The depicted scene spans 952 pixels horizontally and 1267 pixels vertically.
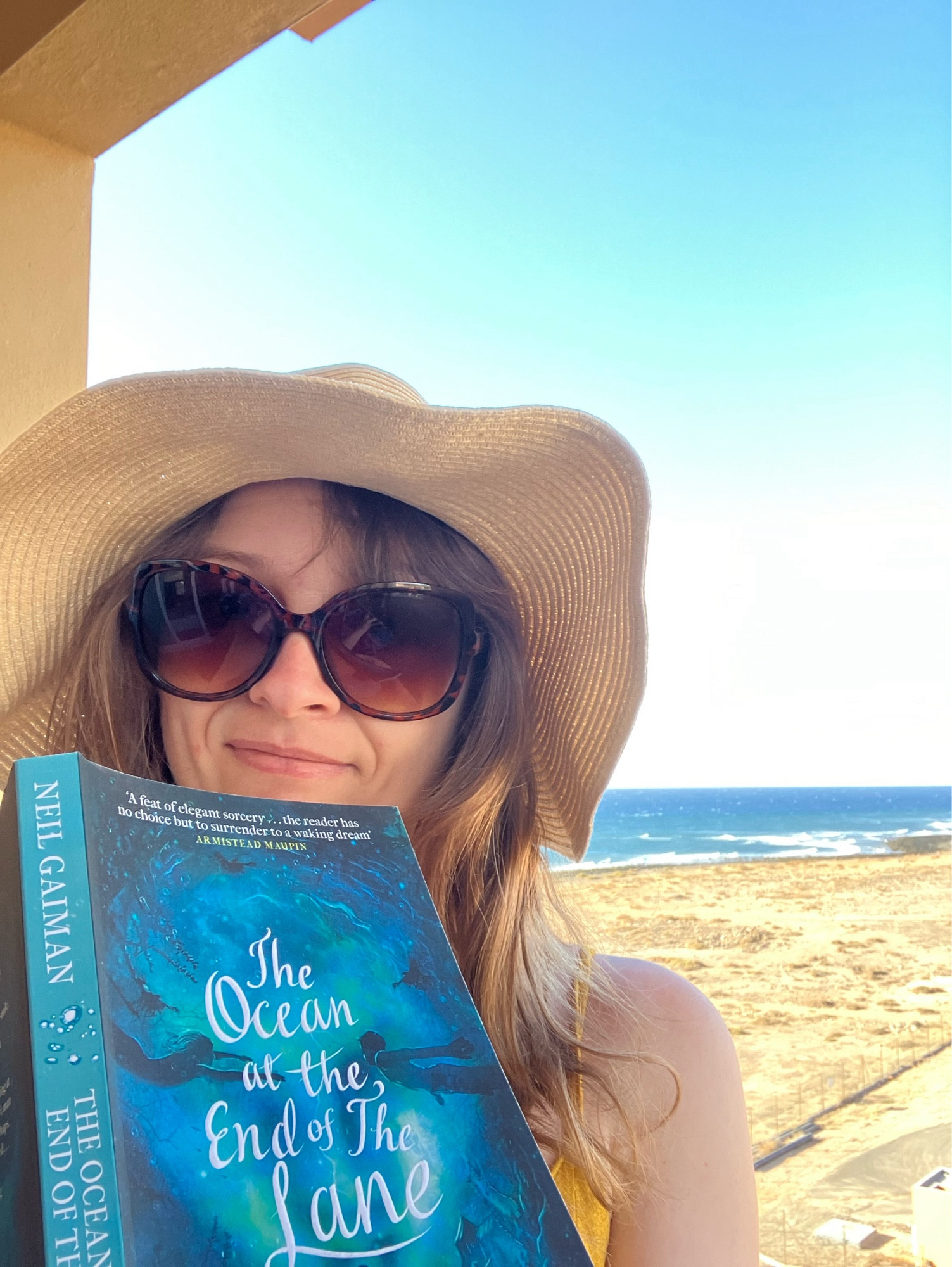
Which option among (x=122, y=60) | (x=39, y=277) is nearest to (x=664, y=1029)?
(x=39, y=277)

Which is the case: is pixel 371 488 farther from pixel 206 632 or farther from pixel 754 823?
pixel 754 823

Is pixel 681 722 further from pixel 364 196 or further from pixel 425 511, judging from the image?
pixel 425 511

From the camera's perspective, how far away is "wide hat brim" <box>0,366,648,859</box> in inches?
33.8

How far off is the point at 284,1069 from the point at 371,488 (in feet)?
2.10

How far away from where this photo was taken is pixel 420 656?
857 mm

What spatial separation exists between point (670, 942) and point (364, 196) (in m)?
27.3

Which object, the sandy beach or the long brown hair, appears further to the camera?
the sandy beach

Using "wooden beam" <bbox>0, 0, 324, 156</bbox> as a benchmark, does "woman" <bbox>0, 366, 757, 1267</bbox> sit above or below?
below

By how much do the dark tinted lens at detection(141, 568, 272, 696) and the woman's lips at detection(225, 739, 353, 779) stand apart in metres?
0.05

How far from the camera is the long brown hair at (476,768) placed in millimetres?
798

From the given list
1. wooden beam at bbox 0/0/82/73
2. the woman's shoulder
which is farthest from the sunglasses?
wooden beam at bbox 0/0/82/73

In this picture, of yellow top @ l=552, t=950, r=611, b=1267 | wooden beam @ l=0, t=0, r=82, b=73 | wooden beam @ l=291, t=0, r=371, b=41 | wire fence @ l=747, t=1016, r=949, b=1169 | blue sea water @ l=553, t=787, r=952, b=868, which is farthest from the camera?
blue sea water @ l=553, t=787, r=952, b=868

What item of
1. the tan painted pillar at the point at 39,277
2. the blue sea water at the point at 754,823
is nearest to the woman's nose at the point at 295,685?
the tan painted pillar at the point at 39,277

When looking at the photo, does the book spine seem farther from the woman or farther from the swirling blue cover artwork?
the woman
